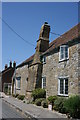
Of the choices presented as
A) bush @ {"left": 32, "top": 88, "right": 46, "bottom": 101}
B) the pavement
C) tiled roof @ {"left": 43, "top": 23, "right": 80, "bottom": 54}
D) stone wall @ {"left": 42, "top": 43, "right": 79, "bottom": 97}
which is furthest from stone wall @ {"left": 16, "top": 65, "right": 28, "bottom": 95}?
the pavement

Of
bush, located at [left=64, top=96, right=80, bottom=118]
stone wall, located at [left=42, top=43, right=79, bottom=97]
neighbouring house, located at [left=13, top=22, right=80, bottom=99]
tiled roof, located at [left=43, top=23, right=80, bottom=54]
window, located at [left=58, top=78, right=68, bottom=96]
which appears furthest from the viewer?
tiled roof, located at [left=43, top=23, right=80, bottom=54]

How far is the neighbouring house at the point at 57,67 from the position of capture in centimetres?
1421

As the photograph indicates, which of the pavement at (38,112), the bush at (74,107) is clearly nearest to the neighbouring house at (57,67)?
the pavement at (38,112)

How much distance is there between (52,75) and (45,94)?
2551 mm

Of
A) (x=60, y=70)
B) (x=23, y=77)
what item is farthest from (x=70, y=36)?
(x=23, y=77)

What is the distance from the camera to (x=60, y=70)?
53.5 ft

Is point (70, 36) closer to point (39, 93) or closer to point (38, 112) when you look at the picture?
point (39, 93)

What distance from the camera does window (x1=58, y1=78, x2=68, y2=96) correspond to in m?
15.3

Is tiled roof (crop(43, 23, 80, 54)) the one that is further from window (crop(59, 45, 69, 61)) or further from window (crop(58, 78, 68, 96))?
window (crop(58, 78, 68, 96))

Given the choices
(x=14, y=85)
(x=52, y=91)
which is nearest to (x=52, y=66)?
(x=52, y=91)

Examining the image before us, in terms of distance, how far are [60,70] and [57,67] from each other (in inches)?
27.8

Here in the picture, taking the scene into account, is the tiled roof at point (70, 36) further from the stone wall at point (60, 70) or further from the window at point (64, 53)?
the stone wall at point (60, 70)

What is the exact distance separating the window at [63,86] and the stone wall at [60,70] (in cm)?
46

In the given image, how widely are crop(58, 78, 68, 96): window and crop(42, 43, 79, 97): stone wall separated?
0.46 m
